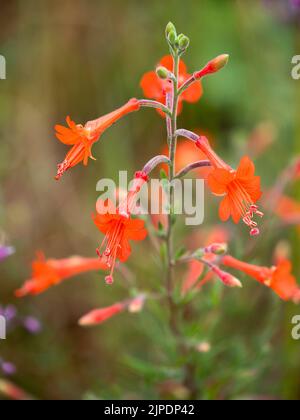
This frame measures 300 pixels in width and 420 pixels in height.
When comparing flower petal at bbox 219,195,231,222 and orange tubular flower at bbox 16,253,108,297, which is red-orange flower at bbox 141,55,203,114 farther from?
orange tubular flower at bbox 16,253,108,297

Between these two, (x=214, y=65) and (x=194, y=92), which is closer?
(x=214, y=65)

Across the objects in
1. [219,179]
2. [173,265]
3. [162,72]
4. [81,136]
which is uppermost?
[162,72]

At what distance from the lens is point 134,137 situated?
542 centimetres

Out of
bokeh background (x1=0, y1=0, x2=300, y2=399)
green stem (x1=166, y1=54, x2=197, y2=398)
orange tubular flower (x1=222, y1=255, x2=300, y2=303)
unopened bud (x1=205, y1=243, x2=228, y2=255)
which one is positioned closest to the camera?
green stem (x1=166, y1=54, x2=197, y2=398)

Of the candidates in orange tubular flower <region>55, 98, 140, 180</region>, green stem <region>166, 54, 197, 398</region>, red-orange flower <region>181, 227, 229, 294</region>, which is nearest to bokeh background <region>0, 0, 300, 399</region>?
red-orange flower <region>181, 227, 229, 294</region>

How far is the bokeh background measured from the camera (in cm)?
402

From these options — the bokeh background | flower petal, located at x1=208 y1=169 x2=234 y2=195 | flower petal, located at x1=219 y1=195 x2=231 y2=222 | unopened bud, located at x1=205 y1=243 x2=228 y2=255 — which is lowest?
unopened bud, located at x1=205 y1=243 x2=228 y2=255

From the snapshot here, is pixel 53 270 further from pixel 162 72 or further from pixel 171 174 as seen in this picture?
pixel 162 72

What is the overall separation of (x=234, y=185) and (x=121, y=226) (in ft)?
1.60

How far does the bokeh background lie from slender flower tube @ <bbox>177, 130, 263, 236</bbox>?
1.68 metres

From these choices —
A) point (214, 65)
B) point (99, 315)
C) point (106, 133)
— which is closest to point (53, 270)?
point (99, 315)

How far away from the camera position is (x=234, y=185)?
214 cm

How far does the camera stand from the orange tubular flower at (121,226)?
2043 millimetres

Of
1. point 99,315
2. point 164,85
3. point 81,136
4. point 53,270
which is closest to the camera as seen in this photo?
point 81,136
